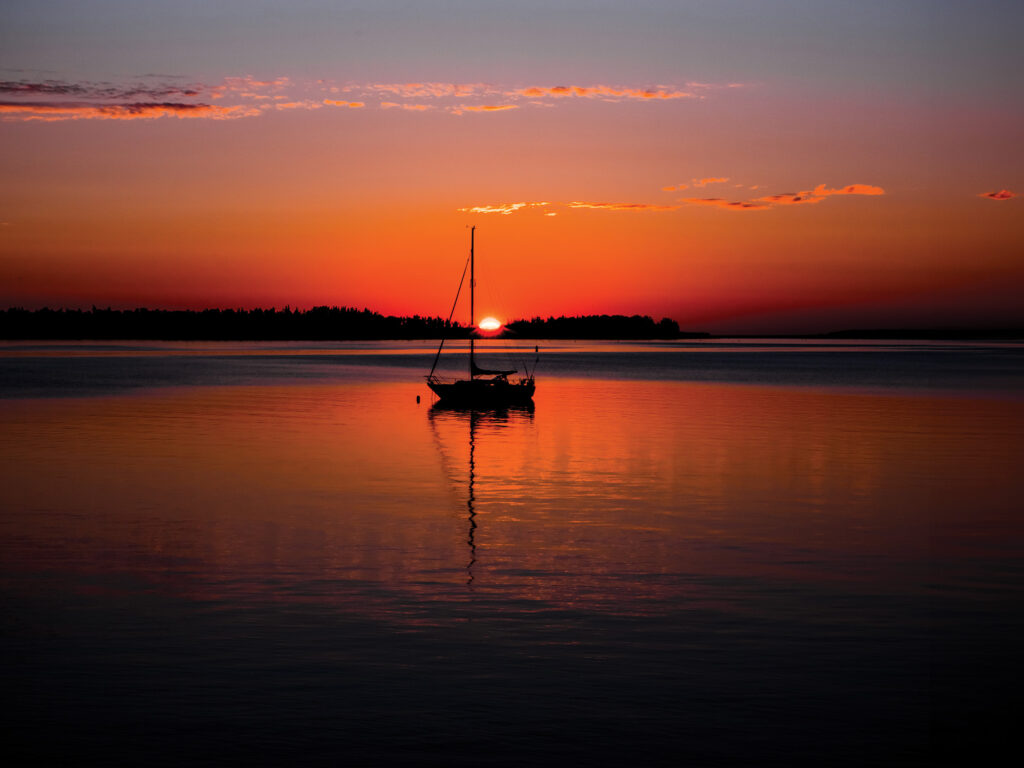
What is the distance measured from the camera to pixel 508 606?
17797 millimetres

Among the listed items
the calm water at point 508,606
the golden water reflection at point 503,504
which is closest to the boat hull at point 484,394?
the golden water reflection at point 503,504

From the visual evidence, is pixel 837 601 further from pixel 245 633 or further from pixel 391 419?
pixel 391 419

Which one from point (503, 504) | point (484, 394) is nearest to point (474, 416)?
point (484, 394)

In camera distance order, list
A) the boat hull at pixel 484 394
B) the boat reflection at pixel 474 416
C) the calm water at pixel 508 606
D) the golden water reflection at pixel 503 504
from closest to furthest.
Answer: the calm water at pixel 508 606 < the golden water reflection at pixel 503 504 < the boat reflection at pixel 474 416 < the boat hull at pixel 484 394

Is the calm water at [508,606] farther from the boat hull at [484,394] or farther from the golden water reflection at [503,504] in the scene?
the boat hull at [484,394]

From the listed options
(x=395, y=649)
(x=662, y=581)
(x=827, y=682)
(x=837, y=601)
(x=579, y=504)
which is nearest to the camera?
(x=827, y=682)

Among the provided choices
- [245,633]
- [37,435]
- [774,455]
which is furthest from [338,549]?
[37,435]

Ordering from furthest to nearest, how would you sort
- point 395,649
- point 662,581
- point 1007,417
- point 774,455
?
point 1007,417
point 774,455
point 662,581
point 395,649

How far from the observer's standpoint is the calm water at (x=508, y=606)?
485 inches

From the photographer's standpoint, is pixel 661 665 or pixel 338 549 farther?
pixel 338 549

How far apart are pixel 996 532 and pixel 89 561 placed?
832 inches

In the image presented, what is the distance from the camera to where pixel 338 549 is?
74.3 ft

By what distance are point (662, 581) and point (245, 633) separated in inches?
318

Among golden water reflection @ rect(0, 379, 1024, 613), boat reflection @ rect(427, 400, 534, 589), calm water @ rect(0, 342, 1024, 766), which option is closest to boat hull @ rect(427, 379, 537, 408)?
boat reflection @ rect(427, 400, 534, 589)
